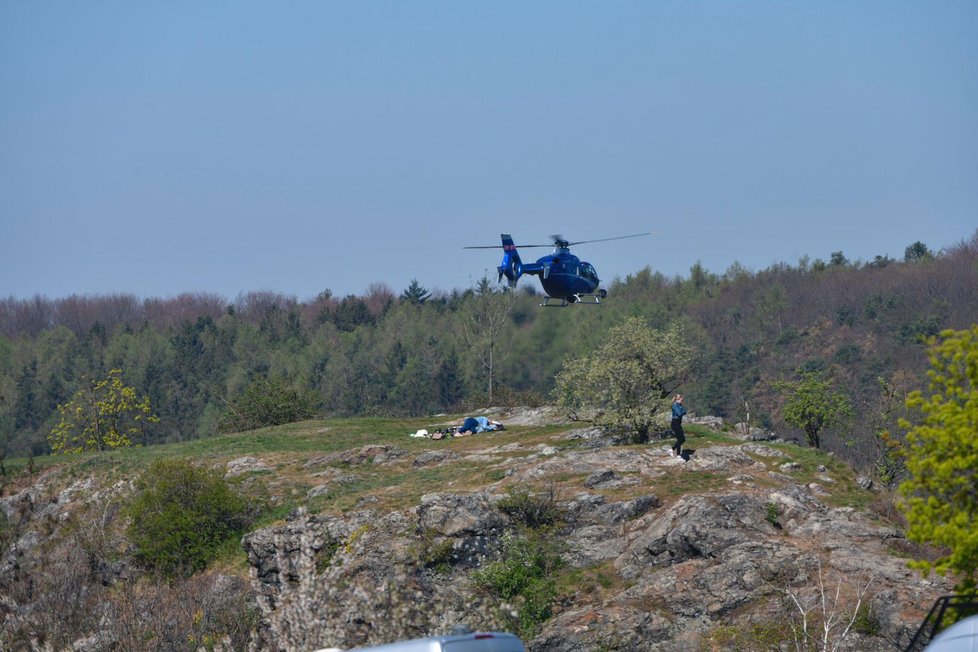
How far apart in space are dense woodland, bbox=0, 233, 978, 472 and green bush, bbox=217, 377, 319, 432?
27.5m

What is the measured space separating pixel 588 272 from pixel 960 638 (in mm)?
43147

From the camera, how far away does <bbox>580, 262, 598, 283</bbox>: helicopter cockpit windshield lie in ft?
183

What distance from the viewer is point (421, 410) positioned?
12812cm

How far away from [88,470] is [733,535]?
32306mm

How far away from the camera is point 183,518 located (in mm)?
44500

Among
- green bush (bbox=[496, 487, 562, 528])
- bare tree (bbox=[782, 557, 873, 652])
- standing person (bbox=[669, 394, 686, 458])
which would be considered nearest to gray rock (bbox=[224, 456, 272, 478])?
green bush (bbox=[496, 487, 562, 528])

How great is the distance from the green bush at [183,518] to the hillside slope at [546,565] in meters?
1.06

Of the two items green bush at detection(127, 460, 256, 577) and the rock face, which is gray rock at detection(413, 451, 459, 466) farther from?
the rock face

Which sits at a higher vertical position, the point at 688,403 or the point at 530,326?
the point at 530,326

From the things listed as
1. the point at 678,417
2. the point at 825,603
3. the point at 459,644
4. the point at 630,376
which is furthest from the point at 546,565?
the point at 459,644

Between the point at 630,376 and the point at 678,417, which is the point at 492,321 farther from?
the point at 678,417

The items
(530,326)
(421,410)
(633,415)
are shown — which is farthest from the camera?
(421,410)

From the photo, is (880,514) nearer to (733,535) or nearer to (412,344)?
(733,535)

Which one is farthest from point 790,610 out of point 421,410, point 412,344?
point 412,344
